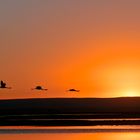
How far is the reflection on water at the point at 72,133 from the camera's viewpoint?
131ft

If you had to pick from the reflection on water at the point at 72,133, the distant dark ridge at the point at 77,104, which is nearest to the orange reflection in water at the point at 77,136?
the reflection on water at the point at 72,133

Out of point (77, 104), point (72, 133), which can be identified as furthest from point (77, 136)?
point (77, 104)

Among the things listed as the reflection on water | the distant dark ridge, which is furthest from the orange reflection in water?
the distant dark ridge

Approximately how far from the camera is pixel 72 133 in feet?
140

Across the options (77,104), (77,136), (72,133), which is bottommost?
(77,136)

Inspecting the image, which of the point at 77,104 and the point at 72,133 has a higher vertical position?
the point at 77,104

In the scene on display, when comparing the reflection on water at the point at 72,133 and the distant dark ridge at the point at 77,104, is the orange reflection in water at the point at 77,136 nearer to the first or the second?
the reflection on water at the point at 72,133

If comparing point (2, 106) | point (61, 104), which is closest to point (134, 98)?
point (61, 104)

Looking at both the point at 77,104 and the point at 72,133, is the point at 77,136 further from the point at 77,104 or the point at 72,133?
the point at 77,104

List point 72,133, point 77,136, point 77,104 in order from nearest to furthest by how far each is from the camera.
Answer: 1. point 77,136
2. point 72,133
3. point 77,104

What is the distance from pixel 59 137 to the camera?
40.3 metres

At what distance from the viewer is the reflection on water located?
40.0 metres

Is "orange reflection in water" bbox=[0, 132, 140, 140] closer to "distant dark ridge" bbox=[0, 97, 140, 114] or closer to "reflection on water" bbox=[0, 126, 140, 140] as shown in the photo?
"reflection on water" bbox=[0, 126, 140, 140]

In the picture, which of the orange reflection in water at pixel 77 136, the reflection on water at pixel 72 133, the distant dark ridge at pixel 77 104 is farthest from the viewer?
the distant dark ridge at pixel 77 104
